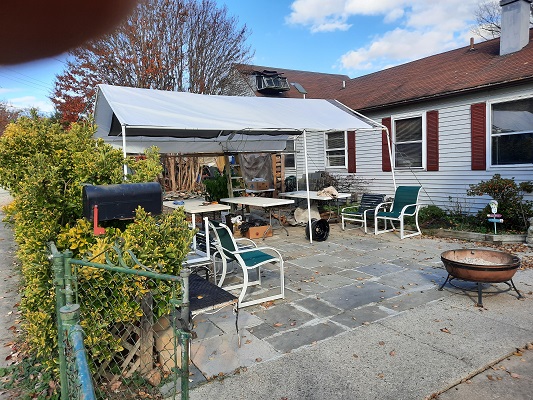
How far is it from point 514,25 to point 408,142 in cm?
364

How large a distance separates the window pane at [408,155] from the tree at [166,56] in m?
9.84

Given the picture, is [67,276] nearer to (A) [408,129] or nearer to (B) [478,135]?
(B) [478,135]

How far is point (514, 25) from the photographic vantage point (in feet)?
31.4

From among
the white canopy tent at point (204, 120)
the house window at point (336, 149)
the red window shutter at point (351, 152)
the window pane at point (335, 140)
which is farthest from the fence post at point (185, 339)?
the window pane at point (335, 140)

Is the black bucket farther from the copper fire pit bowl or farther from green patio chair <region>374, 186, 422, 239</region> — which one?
the copper fire pit bowl

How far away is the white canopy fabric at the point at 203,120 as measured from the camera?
6.61 m

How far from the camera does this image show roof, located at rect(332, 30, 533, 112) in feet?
28.2

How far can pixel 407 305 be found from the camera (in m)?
4.37

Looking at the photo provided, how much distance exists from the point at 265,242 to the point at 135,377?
5369 mm

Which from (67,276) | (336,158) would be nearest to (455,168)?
(336,158)

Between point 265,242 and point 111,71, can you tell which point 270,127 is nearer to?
point 265,242

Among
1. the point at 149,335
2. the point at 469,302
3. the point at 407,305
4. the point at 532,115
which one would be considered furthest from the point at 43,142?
the point at 532,115

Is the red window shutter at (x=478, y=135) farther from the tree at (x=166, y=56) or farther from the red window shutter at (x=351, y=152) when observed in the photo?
the tree at (x=166, y=56)

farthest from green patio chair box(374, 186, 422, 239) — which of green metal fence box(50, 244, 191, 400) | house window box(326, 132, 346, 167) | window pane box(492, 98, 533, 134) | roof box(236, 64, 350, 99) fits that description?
roof box(236, 64, 350, 99)
